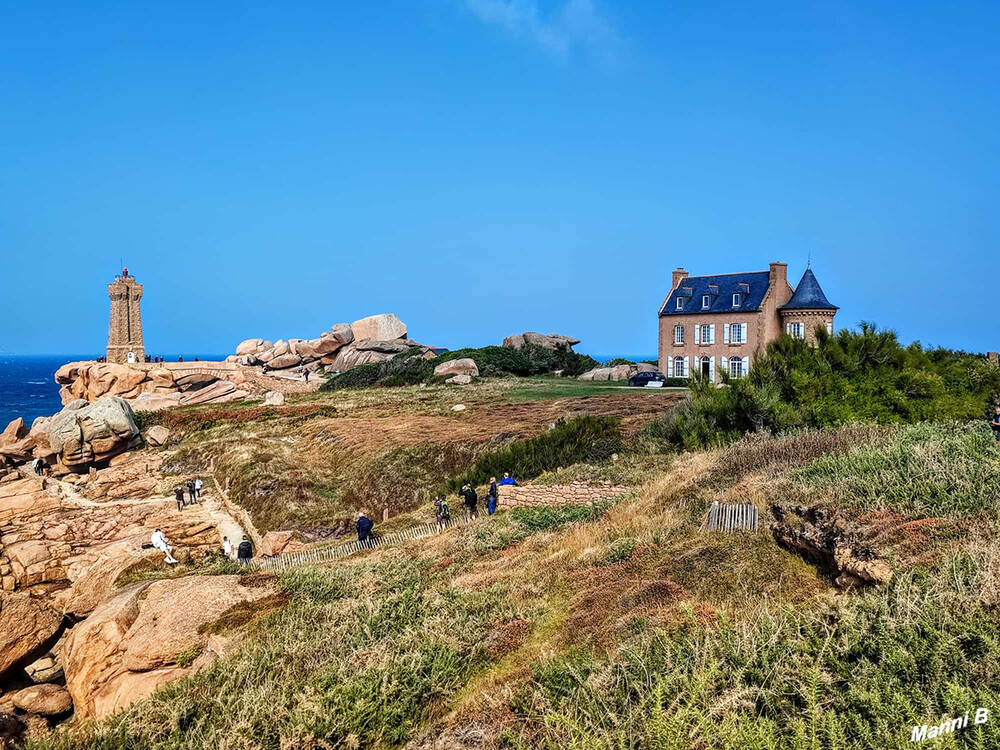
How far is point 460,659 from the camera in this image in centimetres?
893

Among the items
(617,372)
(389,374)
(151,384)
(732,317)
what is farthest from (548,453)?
(151,384)

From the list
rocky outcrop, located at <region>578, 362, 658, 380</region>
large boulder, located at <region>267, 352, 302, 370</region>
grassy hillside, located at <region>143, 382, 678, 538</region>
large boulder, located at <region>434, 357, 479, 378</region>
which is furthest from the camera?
large boulder, located at <region>267, 352, 302, 370</region>

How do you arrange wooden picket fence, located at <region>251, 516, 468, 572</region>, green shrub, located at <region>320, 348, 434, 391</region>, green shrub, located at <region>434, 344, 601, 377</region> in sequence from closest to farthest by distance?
wooden picket fence, located at <region>251, 516, 468, 572</region> < green shrub, located at <region>320, 348, 434, 391</region> < green shrub, located at <region>434, 344, 601, 377</region>

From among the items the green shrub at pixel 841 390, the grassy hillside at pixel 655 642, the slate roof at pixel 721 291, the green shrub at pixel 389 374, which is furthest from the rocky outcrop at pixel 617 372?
the grassy hillside at pixel 655 642

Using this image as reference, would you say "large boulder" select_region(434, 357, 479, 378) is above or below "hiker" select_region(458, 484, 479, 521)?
above

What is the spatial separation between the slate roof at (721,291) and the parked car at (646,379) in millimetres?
4842

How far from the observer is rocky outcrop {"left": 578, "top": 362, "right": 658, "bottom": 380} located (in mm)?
50688

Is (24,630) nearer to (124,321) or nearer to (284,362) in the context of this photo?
(284,362)

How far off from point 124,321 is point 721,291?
54326 millimetres

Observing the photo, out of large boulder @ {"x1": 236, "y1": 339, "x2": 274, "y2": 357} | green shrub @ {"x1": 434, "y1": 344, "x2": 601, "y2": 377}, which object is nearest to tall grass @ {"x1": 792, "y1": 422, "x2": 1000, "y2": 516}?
green shrub @ {"x1": 434, "y1": 344, "x2": 601, "y2": 377}

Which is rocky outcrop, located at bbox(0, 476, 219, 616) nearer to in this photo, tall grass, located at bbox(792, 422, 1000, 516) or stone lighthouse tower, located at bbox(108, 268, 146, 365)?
tall grass, located at bbox(792, 422, 1000, 516)

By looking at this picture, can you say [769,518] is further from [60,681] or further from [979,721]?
[60,681]

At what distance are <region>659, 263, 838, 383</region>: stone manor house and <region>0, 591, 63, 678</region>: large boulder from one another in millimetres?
35044

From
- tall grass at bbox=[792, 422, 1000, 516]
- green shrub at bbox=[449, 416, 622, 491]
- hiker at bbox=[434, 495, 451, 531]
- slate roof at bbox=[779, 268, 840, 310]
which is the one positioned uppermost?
slate roof at bbox=[779, 268, 840, 310]
